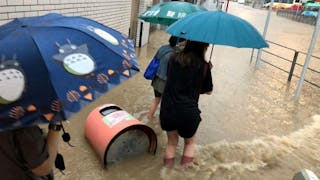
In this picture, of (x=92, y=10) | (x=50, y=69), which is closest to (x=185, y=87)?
(x=50, y=69)

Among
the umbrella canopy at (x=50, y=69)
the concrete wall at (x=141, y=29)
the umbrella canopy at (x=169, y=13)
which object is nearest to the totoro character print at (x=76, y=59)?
the umbrella canopy at (x=50, y=69)

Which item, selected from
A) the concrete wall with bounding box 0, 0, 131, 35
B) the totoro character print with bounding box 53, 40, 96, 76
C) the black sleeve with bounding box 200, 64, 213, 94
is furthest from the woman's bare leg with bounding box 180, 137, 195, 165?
the concrete wall with bounding box 0, 0, 131, 35

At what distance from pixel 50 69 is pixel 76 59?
6.1 inches

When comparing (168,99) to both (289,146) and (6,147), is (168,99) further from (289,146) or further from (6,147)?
(289,146)

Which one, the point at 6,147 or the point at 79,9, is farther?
the point at 79,9

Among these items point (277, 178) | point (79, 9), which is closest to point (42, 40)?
point (277, 178)

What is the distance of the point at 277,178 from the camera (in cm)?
428

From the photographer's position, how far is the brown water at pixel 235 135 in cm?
410

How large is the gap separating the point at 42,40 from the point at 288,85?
28.3 feet

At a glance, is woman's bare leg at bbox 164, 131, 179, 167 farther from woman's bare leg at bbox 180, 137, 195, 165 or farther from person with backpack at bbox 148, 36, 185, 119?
person with backpack at bbox 148, 36, 185, 119

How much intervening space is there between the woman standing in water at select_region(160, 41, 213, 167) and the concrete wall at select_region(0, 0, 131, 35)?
203 centimetres

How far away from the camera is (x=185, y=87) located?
350 centimetres

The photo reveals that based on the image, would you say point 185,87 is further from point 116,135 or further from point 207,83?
point 116,135

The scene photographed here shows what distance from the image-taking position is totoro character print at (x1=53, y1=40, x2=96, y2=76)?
1.57 meters
